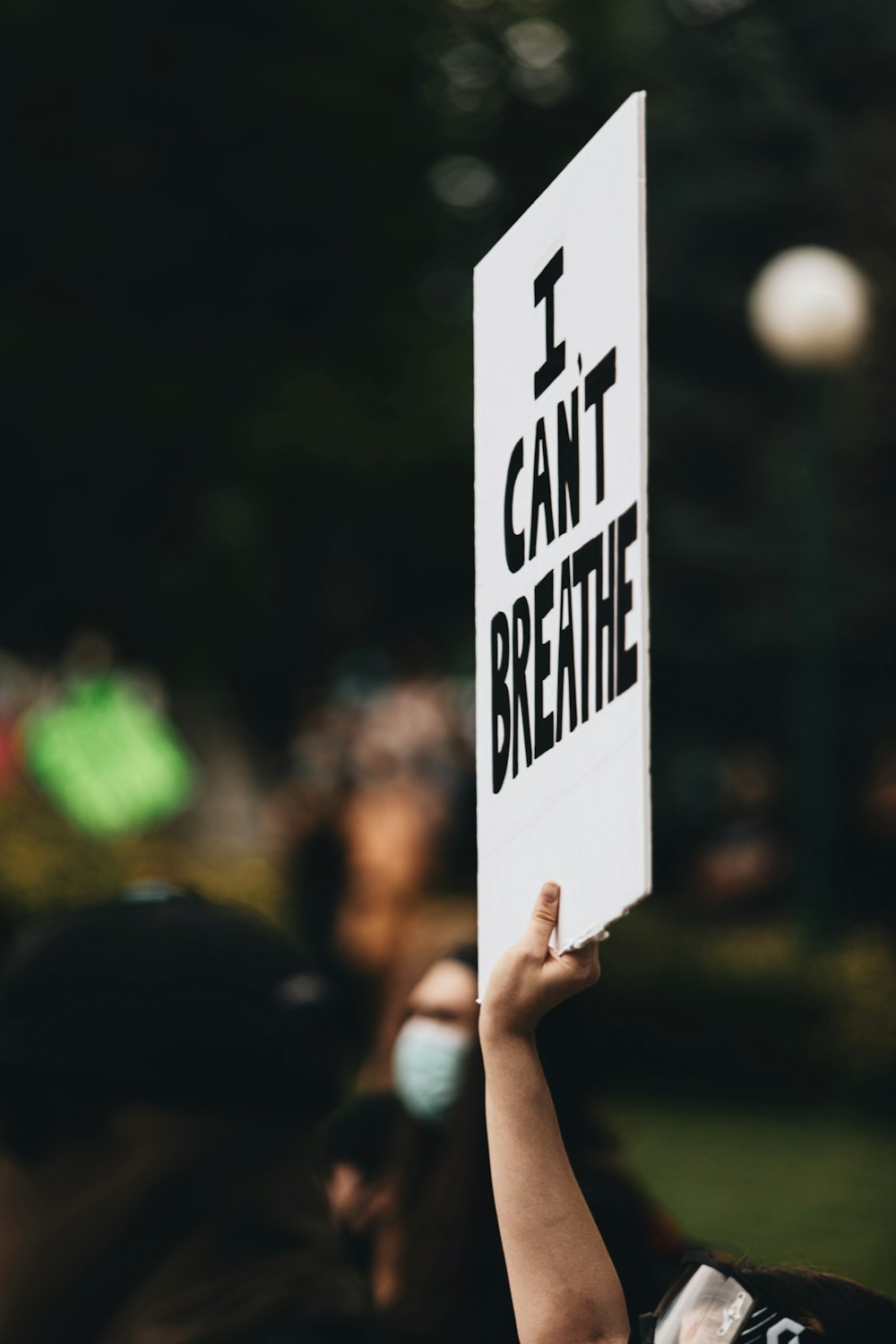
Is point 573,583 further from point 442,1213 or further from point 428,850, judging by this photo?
point 428,850

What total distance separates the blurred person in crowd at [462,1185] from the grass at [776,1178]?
3322mm

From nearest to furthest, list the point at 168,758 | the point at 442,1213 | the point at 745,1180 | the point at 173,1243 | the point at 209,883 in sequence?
the point at 173,1243
the point at 442,1213
the point at 745,1180
the point at 209,883
the point at 168,758

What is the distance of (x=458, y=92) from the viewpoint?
20.3m

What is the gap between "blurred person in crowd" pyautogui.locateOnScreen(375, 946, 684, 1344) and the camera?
2.94 meters

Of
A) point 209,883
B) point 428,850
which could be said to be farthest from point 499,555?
point 209,883

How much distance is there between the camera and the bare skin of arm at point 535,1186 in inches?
73.4

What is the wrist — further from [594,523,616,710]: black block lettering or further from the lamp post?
the lamp post

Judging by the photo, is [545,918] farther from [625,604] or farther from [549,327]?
[549,327]

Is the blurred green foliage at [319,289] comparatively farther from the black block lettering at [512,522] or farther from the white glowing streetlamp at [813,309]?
the black block lettering at [512,522]

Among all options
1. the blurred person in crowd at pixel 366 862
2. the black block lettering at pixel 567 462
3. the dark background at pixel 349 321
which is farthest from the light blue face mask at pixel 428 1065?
the dark background at pixel 349 321

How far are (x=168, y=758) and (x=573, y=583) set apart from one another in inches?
456

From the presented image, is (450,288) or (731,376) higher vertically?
(450,288)

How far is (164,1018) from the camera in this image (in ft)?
6.17

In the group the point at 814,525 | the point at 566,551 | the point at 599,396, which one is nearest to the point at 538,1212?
the point at 566,551
